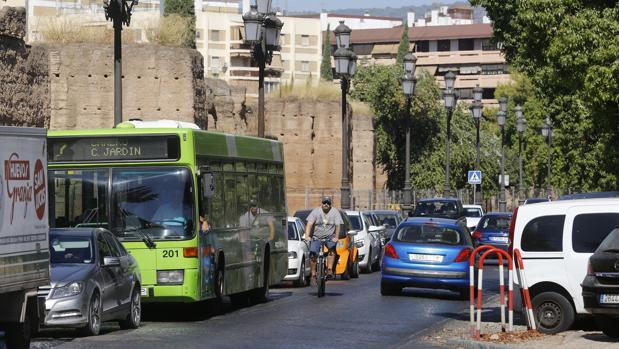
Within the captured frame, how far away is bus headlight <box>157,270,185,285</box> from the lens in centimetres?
2086

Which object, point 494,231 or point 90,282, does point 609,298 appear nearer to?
point 90,282

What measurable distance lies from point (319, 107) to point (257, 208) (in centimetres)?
4956

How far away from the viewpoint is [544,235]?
1947cm

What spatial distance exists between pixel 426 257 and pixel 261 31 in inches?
331

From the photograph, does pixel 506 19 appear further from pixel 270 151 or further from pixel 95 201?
pixel 95 201

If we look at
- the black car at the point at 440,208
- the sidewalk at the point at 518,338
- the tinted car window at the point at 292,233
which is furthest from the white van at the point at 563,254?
the black car at the point at 440,208

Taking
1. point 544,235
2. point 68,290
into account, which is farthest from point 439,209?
point 68,290

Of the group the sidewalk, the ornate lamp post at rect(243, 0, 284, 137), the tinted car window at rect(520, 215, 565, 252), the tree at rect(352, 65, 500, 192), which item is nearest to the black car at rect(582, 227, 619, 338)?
the sidewalk

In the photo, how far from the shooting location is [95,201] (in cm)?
2102

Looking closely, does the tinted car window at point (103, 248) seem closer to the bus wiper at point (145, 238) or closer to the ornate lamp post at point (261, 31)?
the bus wiper at point (145, 238)

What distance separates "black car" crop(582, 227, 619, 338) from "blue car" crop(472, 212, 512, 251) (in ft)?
80.2

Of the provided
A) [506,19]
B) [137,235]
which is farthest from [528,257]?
[506,19]

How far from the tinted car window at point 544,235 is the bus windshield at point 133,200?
4.88 m

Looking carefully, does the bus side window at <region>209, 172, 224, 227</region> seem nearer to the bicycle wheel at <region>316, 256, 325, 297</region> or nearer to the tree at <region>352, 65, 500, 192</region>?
the bicycle wheel at <region>316, 256, 325, 297</region>
